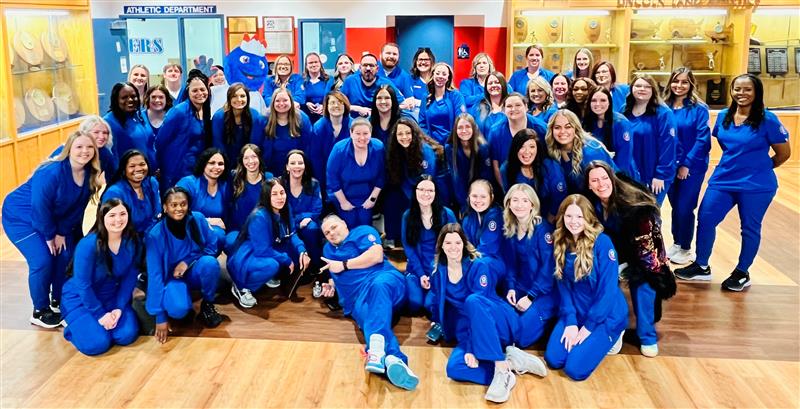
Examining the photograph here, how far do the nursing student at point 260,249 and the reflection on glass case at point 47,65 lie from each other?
14.7 feet

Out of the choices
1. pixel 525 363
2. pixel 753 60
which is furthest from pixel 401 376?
pixel 753 60

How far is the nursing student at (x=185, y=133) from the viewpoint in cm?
566

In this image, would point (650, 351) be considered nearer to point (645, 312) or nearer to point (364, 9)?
point (645, 312)

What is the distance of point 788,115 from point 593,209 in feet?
23.4

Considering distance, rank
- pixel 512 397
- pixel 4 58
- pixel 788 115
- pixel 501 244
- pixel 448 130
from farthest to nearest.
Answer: pixel 788 115 → pixel 4 58 → pixel 448 130 → pixel 501 244 → pixel 512 397

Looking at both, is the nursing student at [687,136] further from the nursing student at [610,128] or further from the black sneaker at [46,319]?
the black sneaker at [46,319]

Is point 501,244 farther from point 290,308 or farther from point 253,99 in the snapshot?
point 253,99

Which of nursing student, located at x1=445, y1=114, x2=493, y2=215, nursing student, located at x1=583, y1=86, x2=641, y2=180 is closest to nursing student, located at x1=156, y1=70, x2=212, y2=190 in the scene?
nursing student, located at x1=445, y1=114, x2=493, y2=215

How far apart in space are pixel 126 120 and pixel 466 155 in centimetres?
255

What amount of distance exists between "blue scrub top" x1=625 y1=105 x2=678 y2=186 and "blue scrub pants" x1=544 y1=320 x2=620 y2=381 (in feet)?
6.08

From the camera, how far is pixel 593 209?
171 inches

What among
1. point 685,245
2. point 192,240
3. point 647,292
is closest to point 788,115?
point 685,245

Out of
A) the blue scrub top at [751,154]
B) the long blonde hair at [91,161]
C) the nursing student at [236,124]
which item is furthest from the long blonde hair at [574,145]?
the long blonde hair at [91,161]

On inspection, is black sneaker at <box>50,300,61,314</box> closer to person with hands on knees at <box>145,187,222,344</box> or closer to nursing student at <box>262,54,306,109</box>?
person with hands on knees at <box>145,187,222,344</box>
